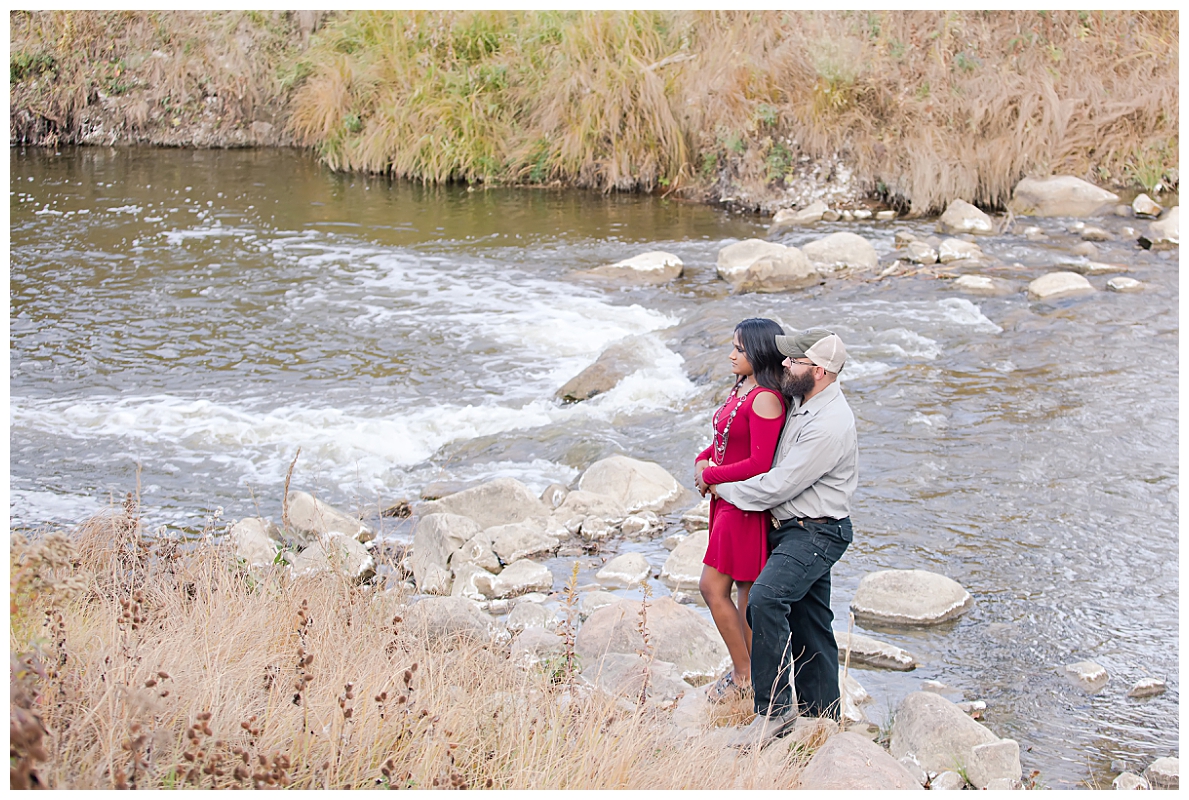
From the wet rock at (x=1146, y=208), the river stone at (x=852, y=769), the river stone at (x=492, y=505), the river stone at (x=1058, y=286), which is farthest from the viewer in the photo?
the wet rock at (x=1146, y=208)

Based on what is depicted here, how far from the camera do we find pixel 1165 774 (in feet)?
12.4

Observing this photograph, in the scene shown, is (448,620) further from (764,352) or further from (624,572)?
(764,352)

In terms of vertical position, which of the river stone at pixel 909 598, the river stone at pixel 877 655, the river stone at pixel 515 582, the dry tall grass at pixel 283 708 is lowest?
the river stone at pixel 515 582

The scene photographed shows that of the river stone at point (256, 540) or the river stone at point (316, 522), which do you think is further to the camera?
the river stone at point (316, 522)

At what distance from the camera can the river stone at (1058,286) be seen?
10.8 metres

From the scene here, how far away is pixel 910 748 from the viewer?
Answer: 13.0 ft

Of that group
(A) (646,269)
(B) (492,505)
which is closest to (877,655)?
(B) (492,505)

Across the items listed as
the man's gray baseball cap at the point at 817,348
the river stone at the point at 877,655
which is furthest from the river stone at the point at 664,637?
the man's gray baseball cap at the point at 817,348

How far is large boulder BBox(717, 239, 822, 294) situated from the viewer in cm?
1176

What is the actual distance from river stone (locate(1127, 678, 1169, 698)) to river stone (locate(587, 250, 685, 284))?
8360 millimetres

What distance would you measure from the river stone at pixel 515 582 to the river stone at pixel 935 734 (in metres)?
2.16

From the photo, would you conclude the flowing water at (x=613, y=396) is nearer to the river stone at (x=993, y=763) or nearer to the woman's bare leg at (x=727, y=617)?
the river stone at (x=993, y=763)

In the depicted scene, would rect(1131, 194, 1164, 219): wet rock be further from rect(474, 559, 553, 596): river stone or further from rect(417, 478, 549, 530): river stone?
rect(474, 559, 553, 596): river stone
